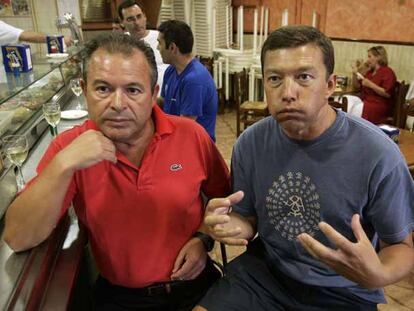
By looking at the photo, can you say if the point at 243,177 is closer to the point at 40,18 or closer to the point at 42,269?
the point at 42,269

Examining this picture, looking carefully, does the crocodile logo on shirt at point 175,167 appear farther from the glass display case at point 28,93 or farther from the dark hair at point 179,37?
the dark hair at point 179,37

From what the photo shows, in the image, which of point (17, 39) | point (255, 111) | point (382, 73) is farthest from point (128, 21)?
point (382, 73)

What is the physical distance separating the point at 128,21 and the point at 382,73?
3216 mm

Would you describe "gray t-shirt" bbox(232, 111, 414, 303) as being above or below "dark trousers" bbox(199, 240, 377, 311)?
above

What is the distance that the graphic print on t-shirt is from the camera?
53.1 inches

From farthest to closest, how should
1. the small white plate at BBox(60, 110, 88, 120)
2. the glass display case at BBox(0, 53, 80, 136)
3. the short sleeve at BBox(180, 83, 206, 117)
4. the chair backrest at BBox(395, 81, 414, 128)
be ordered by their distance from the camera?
the chair backrest at BBox(395, 81, 414, 128)
the short sleeve at BBox(180, 83, 206, 117)
the small white plate at BBox(60, 110, 88, 120)
the glass display case at BBox(0, 53, 80, 136)

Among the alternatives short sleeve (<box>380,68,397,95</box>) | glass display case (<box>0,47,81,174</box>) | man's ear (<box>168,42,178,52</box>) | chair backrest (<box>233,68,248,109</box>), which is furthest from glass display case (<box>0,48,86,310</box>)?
short sleeve (<box>380,68,397,95</box>)

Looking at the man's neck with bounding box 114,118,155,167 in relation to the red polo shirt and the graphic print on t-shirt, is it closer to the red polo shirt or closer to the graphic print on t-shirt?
the red polo shirt

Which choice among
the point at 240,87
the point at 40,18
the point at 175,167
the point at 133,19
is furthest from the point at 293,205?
the point at 40,18

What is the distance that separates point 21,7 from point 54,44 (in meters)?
2.93

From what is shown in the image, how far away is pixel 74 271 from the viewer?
123 centimetres

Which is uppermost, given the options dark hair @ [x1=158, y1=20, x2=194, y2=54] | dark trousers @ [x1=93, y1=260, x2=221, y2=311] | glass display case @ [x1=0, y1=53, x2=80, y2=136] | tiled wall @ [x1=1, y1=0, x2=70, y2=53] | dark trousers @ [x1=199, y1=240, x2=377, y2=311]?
tiled wall @ [x1=1, y1=0, x2=70, y2=53]

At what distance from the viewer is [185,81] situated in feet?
9.80

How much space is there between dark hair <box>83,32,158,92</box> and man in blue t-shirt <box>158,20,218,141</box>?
1.53 meters
